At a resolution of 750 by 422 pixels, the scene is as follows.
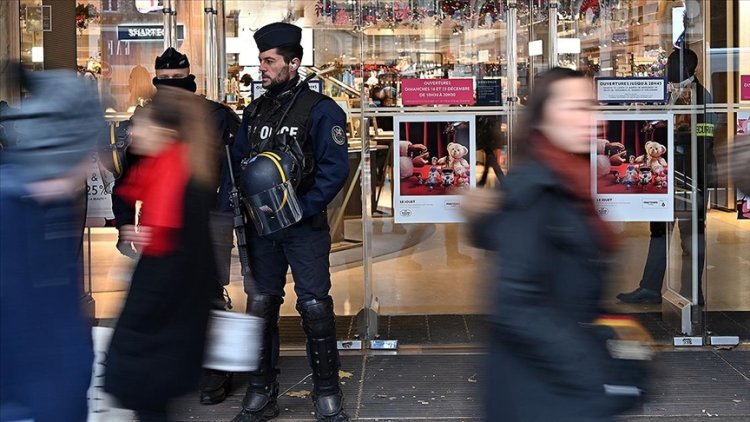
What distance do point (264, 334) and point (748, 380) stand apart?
9.95 ft

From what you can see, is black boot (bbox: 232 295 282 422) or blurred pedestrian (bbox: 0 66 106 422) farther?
black boot (bbox: 232 295 282 422)

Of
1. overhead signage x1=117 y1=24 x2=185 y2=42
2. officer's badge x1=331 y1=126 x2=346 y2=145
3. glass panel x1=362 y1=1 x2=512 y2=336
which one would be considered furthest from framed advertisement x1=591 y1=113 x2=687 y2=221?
overhead signage x1=117 y1=24 x2=185 y2=42

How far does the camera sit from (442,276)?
26.1ft

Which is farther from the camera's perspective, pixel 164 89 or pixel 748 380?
pixel 748 380

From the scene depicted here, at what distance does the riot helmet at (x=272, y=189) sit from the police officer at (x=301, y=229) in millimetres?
141

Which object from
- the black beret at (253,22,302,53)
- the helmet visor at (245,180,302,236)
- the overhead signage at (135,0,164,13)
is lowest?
the helmet visor at (245,180,302,236)

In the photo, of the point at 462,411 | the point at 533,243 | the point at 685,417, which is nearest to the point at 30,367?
the point at 533,243

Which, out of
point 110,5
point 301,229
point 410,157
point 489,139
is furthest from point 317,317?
point 110,5

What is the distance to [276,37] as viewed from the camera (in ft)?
17.8

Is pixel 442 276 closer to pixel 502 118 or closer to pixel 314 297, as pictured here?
pixel 502 118

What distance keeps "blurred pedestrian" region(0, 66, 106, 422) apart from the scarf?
1432 mm

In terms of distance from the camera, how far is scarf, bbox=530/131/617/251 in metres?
3.04

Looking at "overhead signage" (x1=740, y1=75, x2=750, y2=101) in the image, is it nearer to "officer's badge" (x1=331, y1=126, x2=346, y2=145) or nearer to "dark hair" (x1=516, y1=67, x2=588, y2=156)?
"officer's badge" (x1=331, y1=126, x2=346, y2=145)

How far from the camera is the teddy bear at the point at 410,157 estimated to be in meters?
7.19
